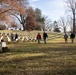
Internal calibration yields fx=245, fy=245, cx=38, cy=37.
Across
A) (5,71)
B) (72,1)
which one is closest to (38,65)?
(5,71)

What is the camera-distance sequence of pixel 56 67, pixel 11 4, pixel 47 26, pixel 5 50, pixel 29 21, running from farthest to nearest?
pixel 47 26 → pixel 29 21 → pixel 11 4 → pixel 5 50 → pixel 56 67

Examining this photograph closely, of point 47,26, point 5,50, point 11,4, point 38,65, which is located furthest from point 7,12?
point 47,26

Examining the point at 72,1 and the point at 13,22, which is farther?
the point at 72,1

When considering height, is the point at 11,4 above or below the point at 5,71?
above

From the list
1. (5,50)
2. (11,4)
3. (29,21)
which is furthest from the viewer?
(29,21)

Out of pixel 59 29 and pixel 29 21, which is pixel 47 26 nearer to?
pixel 59 29

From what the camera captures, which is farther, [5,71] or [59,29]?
[59,29]

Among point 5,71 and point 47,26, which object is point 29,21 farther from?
point 5,71

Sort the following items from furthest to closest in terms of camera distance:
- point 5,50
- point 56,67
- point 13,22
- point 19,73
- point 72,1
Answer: point 72,1 → point 13,22 → point 5,50 → point 56,67 → point 19,73

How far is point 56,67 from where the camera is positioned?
12.6m

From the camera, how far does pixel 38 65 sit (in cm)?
1326

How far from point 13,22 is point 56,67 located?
131 ft

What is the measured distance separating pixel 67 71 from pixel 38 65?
2151 millimetres

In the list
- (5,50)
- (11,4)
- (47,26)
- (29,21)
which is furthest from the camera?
(47,26)
